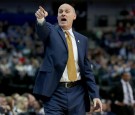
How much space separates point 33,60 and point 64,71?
11021 millimetres

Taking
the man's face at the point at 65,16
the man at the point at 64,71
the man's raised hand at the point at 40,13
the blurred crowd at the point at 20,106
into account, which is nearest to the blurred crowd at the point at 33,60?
the blurred crowd at the point at 20,106

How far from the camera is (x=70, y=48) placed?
5.27 metres

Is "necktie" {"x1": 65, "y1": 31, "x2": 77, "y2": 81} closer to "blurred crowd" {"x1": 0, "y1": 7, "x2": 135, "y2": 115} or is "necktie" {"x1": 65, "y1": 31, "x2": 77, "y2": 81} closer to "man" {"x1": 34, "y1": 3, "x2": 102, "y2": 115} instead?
"man" {"x1": 34, "y1": 3, "x2": 102, "y2": 115}

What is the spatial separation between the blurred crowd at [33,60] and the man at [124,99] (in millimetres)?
224

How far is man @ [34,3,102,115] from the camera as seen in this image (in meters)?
5.15

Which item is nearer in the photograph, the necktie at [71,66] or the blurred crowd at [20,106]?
the necktie at [71,66]

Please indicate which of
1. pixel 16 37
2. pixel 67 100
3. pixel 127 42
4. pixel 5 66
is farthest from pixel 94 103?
pixel 127 42

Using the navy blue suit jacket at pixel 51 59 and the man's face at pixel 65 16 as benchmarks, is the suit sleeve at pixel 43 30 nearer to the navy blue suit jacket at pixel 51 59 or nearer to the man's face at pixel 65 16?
the navy blue suit jacket at pixel 51 59

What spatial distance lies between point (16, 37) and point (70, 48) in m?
15.5

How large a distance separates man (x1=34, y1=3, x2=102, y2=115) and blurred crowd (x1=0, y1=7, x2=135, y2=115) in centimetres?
295

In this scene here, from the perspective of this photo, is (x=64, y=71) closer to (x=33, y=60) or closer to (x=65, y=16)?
(x=65, y=16)

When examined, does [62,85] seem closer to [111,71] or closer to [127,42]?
[111,71]

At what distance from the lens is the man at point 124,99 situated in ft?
41.3

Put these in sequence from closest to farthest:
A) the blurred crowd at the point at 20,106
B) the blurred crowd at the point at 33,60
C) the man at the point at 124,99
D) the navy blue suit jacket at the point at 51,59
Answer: the navy blue suit jacket at the point at 51,59 → the blurred crowd at the point at 20,106 → the blurred crowd at the point at 33,60 → the man at the point at 124,99
